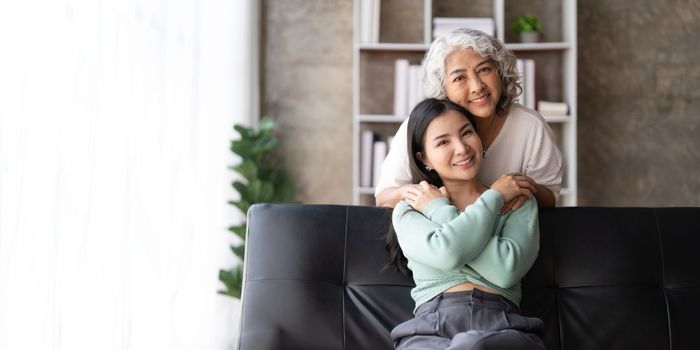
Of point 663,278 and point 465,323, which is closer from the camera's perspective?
point 465,323

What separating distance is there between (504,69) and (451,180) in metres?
0.42

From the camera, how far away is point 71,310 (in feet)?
7.48

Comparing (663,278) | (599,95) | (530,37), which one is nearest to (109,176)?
(663,278)

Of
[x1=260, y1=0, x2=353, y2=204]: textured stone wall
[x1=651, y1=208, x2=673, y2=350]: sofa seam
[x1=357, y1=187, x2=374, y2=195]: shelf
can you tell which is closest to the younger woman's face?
[x1=651, y1=208, x2=673, y2=350]: sofa seam

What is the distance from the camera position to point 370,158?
426 centimetres

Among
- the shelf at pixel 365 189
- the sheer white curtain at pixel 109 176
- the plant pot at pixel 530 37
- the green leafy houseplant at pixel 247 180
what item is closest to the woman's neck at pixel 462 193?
the sheer white curtain at pixel 109 176

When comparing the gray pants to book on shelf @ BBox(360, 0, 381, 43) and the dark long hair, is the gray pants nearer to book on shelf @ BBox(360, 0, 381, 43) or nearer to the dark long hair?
the dark long hair

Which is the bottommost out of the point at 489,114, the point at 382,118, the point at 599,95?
A: the point at 489,114

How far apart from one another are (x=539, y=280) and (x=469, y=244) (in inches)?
13.6

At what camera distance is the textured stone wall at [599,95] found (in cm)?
452

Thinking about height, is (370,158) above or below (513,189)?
above

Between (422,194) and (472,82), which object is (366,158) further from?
(422,194)

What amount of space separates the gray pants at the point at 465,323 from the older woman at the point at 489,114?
1.37 feet

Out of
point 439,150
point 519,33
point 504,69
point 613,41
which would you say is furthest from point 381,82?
point 439,150
